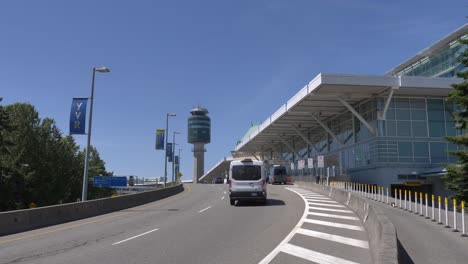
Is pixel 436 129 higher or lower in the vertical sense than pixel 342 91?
lower

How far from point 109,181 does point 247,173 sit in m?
9.42

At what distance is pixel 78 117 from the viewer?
22.7 meters

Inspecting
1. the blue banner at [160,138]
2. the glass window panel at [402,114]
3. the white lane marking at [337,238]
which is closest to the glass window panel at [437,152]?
the glass window panel at [402,114]

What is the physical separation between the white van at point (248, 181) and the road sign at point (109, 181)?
8.32m

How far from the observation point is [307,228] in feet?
44.5

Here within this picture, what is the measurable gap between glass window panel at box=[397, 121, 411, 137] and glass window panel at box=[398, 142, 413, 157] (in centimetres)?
96

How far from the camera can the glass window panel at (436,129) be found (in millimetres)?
45281

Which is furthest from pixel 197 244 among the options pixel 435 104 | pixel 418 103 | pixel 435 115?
pixel 435 104

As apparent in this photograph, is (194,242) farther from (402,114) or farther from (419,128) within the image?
(419,128)

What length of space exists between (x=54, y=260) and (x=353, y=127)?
45.6 m

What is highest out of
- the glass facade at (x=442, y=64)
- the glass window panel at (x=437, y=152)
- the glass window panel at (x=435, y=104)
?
the glass facade at (x=442, y=64)

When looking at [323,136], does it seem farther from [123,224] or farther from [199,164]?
[199,164]

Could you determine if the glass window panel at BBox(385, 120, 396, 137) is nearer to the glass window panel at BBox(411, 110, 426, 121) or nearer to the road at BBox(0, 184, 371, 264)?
the glass window panel at BBox(411, 110, 426, 121)

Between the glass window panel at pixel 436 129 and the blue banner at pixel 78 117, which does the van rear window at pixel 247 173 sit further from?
the glass window panel at pixel 436 129
